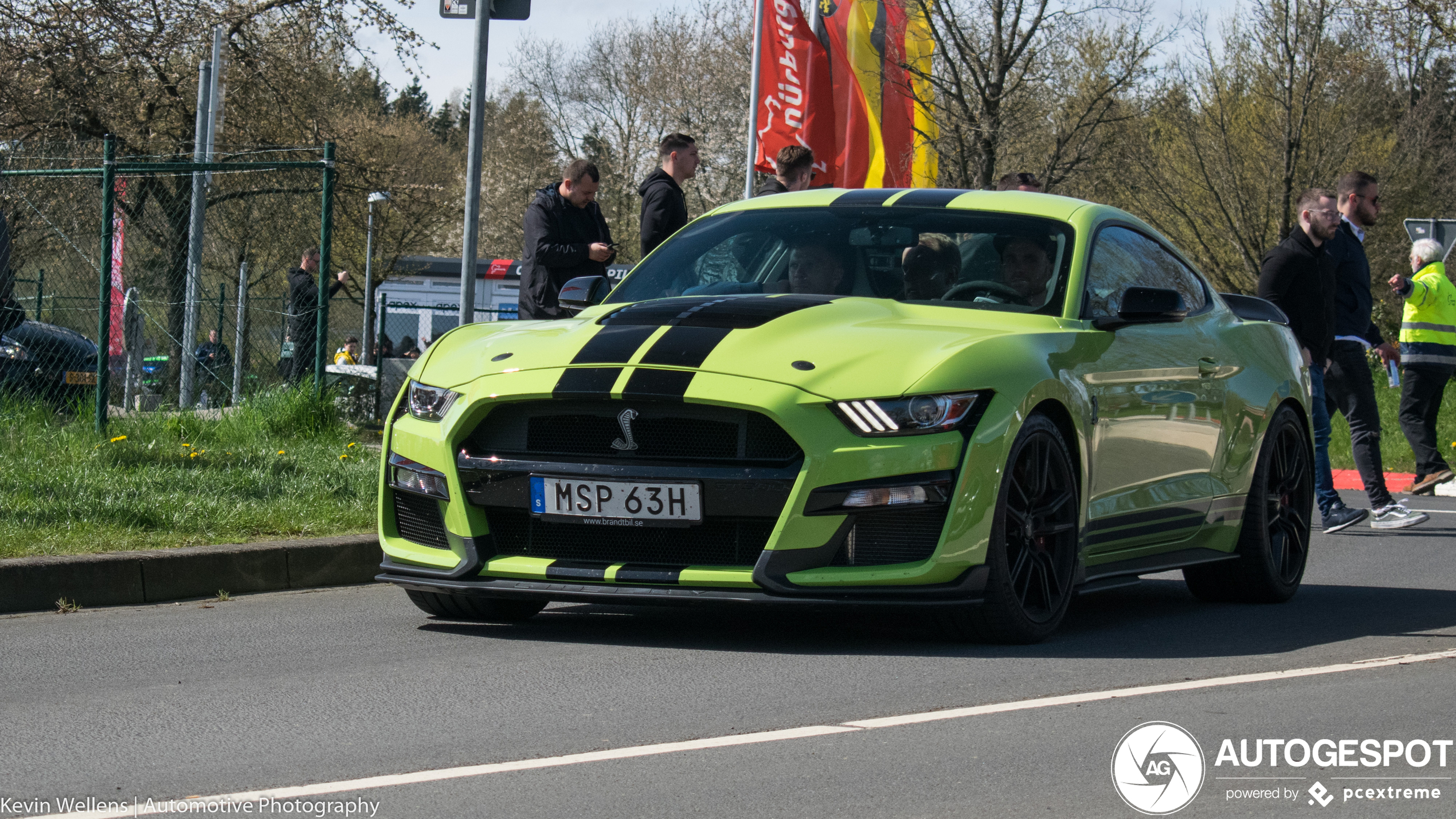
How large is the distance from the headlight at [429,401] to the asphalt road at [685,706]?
79 cm

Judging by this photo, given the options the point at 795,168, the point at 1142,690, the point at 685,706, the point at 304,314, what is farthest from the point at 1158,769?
the point at 304,314

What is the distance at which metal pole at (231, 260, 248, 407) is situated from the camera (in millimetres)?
13250

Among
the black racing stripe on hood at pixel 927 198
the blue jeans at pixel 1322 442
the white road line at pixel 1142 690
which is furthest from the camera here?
the blue jeans at pixel 1322 442

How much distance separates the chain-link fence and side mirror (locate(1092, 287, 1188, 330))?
7195mm

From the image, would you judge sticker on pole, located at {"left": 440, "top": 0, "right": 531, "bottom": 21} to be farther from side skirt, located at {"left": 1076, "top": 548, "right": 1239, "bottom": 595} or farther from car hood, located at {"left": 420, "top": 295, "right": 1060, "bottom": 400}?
side skirt, located at {"left": 1076, "top": 548, "right": 1239, "bottom": 595}

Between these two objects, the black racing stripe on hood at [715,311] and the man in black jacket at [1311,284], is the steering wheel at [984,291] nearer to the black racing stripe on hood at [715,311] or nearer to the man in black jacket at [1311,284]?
the black racing stripe on hood at [715,311]

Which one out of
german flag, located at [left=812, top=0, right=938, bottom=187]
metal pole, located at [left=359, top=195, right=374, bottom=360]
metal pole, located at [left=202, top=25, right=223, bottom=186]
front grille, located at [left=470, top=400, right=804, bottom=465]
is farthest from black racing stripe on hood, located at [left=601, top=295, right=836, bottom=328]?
metal pole, located at [left=359, top=195, right=374, bottom=360]

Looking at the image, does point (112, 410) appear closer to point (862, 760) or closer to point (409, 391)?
point (409, 391)

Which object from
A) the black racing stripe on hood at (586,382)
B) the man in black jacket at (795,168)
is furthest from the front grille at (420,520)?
the man in black jacket at (795,168)

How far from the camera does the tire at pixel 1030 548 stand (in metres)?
5.68

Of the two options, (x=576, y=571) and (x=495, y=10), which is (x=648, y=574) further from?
(x=495, y=10)

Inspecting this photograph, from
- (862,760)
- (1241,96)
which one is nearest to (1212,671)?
(862,760)

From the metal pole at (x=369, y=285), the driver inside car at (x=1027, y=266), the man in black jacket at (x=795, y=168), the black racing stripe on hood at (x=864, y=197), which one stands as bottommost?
the metal pole at (x=369, y=285)

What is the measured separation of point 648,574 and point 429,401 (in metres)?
1.05
